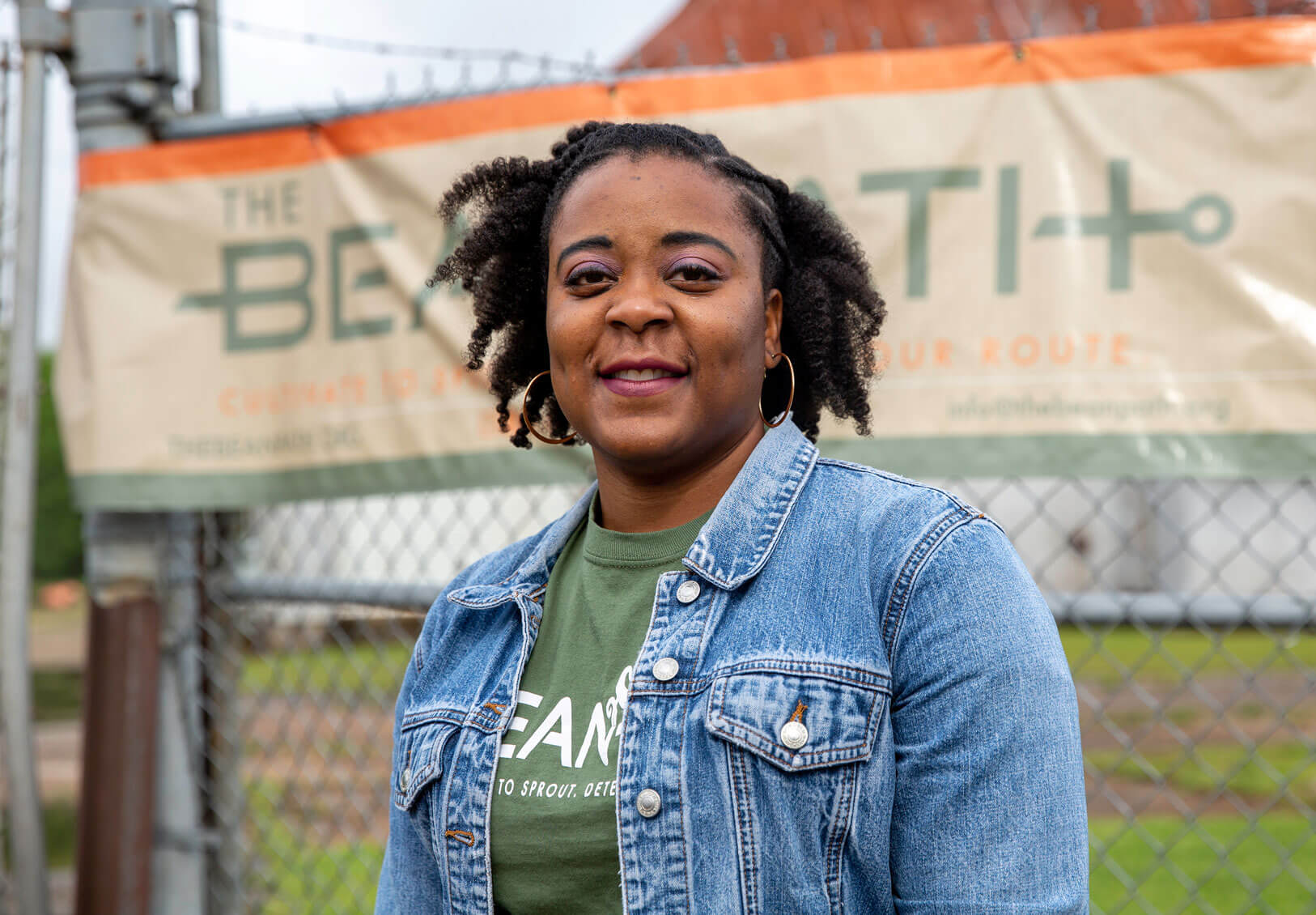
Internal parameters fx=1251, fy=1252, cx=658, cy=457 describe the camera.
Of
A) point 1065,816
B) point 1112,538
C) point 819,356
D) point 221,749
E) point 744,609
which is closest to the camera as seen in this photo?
point 1065,816

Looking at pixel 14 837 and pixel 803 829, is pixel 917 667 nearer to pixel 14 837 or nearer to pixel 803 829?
pixel 803 829

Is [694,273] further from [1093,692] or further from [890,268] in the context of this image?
[1093,692]

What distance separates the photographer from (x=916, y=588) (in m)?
1.46

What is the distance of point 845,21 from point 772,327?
5709mm

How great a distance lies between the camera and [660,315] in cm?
165

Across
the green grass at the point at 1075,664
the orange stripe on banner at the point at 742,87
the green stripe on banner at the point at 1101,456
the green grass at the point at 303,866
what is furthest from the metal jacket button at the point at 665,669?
the green grass at the point at 1075,664

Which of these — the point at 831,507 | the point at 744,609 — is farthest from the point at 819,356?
the point at 744,609

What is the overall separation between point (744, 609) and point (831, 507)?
18 centimetres

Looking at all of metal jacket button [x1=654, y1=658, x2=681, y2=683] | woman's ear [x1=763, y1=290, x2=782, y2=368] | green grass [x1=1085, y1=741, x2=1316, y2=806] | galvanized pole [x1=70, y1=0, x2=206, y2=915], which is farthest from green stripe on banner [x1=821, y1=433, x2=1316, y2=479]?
green grass [x1=1085, y1=741, x2=1316, y2=806]

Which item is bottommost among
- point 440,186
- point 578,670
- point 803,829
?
point 803,829

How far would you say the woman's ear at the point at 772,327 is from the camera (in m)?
1.82

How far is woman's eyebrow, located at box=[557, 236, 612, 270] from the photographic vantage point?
170cm

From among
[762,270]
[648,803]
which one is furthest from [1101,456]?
[648,803]

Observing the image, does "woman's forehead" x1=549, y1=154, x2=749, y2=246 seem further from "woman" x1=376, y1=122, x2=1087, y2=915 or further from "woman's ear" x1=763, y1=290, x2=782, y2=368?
"woman's ear" x1=763, y1=290, x2=782, y2=368
